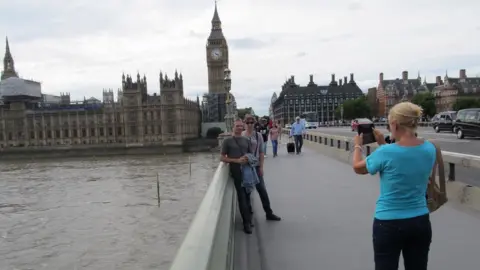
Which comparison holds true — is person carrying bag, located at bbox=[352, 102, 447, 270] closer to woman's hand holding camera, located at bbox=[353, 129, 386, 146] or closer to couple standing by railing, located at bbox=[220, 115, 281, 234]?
woman's hand holding camera, located at bbox=[353, 129, 386, 146]

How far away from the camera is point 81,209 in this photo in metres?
31.1

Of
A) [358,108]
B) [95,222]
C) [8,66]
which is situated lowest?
[95,222]

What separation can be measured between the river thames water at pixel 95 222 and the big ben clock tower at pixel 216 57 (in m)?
83.2

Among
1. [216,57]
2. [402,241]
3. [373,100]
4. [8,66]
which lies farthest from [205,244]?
[8,66]

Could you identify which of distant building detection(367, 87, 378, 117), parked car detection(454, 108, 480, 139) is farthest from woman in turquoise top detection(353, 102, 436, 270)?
distant building detection(367, 87, 378, 117)

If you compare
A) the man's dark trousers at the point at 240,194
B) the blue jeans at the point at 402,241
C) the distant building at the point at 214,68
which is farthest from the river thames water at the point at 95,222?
the distant building at the point at 214,68

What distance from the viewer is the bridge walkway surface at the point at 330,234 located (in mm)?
4551

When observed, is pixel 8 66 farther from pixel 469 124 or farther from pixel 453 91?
pixel 469 124

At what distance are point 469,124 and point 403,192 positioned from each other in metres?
22.0

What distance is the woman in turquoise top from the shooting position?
2.66 m

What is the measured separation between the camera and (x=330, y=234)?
5633 millimetres

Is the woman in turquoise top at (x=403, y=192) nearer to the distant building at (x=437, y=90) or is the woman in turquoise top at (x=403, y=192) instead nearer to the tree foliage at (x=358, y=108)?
the distant building at (x=437, y=90)

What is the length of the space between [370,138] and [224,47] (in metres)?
131

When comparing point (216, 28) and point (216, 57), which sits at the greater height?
point (216, 28)
